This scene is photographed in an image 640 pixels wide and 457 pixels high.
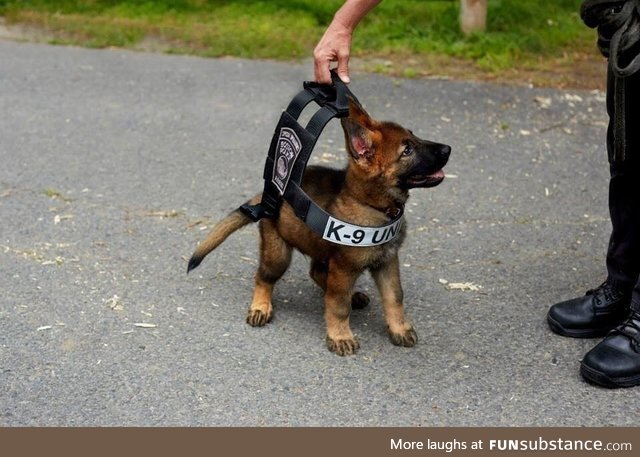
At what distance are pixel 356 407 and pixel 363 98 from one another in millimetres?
3990

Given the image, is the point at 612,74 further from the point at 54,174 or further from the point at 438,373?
the point at 54,174

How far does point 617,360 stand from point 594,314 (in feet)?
1.39

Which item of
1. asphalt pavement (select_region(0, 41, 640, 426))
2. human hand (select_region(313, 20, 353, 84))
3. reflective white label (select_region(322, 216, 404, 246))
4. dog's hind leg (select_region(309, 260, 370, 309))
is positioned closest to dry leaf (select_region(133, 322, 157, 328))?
asphalt pavement (select_region(0, 41, 640, 426))

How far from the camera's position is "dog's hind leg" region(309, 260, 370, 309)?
444 centimetres

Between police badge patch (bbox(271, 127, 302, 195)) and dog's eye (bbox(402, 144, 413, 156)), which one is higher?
dog's eye (bbox(402, 144, 413, 156))

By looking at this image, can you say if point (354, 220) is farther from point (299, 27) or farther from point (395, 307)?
point (299, 27)

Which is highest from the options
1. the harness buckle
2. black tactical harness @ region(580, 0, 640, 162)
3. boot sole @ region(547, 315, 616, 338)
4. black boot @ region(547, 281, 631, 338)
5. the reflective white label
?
black tactical harness @ region(580, 0, 640, 162)

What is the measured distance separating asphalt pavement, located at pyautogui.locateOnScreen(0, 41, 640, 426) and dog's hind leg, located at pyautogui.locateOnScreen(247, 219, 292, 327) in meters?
0.07

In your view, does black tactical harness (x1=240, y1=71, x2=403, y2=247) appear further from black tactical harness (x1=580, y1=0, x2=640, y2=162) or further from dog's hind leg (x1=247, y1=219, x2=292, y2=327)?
black tactical harness (x1=580, y1=0, x2=640, y2=162)

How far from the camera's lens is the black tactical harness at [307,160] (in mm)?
3898

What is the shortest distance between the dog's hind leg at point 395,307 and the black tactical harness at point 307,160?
184 millimetres

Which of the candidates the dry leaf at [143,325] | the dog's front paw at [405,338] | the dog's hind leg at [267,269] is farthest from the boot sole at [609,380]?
the dry leaf at [143,325]

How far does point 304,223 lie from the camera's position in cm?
411

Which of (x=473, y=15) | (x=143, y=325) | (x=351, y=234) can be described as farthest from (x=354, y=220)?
(x=473, y=15)
